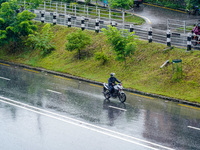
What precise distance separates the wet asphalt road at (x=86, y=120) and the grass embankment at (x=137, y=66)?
1.41 metres

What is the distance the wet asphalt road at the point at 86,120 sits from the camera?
11.2 meters

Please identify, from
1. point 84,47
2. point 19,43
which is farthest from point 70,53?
point 19,43

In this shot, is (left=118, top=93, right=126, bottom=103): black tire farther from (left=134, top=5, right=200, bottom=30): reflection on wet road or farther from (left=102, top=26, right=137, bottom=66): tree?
(left=134, top=5, right=200, bottom=30): reflection on wet road

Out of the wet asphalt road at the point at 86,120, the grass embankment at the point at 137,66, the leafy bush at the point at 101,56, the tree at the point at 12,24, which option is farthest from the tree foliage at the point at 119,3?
the wet asphalt road at the point at 86,120

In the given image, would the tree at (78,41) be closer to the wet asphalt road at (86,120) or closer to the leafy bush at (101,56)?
the leafy bush at (101,56)

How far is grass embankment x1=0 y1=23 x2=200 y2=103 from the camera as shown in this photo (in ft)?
61.0

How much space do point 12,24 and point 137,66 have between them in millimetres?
11525

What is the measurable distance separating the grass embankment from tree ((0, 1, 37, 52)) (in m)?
1.55

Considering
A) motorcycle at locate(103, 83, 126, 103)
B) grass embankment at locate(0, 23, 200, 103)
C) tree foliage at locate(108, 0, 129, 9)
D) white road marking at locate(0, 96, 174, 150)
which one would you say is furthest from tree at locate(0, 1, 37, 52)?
motorcycle at locate(103, 83, 126, 103)

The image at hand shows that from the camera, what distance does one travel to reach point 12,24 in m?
27.1

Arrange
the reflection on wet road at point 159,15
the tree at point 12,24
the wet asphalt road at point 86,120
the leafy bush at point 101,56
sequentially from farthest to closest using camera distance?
1. the reflection on wet road at point 159,15
2. the tree at point 12,24
3. the leafy bush at point 101,56
4. the wet asphalt road at point 86,120

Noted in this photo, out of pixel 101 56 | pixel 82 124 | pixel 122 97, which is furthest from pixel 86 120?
pixel 101 56

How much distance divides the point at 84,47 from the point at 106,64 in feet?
8.41

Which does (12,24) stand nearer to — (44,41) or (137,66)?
(44,41)
